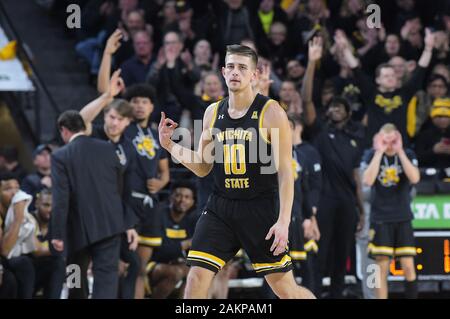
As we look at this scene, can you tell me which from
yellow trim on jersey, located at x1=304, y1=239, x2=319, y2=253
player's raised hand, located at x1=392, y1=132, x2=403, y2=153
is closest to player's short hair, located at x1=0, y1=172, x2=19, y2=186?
yellow trim on jersey, located at x1=304, y1=239, x2=319, y2=253

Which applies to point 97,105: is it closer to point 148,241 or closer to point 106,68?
point 106,68

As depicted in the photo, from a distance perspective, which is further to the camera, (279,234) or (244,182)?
(244,182)

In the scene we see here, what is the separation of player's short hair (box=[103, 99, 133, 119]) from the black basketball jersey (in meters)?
2.58

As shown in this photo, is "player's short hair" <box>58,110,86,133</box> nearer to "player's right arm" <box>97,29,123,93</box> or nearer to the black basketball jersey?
"player's right arm" <box>97,29,123,93</box>

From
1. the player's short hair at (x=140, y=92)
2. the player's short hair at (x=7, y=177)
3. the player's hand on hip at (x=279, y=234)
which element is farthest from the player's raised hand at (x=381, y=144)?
the player's short hair at (x=7, y=177)

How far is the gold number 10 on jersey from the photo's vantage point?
7676 mm

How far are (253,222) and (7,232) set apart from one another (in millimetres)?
3581

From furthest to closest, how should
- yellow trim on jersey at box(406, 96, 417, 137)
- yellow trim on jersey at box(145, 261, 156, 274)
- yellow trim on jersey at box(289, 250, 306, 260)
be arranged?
yellow trim on jersey at box(406, 96, 417, 137)
yellow trim on jersey at box(145, 261, 156, 274)
yellow trim on jersey at box(289, 250, 306, 260)

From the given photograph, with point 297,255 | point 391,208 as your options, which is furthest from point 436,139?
point 297,255

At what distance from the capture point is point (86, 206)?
9828 millimetres

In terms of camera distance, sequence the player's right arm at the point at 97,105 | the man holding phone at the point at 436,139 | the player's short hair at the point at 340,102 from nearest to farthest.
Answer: the player's right arm at the point at 97,105, the player's short hair at the point at 340,102, the man holding phone at the point at 436,139

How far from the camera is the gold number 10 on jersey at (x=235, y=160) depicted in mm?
7676

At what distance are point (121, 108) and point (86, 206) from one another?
41.3 inches

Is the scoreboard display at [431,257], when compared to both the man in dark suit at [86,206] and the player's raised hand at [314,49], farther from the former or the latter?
the man in dark suit at [86,206]
